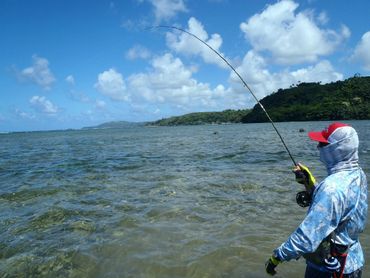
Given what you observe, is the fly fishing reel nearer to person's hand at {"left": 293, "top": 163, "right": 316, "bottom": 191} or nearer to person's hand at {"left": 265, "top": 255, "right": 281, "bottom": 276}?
person's hand at {"left": 293, "top": 163, "right": 316, "bottom": 191}

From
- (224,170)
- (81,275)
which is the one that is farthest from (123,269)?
(224,170)

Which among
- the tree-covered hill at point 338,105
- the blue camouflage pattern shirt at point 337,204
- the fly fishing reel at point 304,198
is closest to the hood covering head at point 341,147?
the blue camouflage pattern shirt at point 337,204

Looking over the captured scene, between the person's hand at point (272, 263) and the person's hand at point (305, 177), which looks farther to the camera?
the person's hand at point (305, 177)

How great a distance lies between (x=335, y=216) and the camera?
3785 mm

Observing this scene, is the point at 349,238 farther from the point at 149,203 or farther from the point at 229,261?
the point at 149,203

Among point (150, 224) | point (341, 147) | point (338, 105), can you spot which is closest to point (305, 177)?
point (341, 147)

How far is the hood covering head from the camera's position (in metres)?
3.89

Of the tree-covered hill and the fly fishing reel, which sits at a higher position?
the tree-covered hill

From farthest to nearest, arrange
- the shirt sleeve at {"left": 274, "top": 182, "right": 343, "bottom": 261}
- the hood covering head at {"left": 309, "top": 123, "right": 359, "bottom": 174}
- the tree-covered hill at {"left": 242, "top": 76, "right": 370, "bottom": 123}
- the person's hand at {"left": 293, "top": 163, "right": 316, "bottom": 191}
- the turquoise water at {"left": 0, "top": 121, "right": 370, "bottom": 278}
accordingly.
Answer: the tree-covered hill at {"left": 242, "top": 76, "right": 370, "bottom": 123}
the turquoise water at {"left": 0, "top": 121, "right": 370, "bottom": 278}
the person's hand at {"left": 293, "top": 163, "right": 316, "bottom": 191}
the hood covering head at {"left": 309, "top": 123, "right": 359, "bottom": 174}
the shirt sleeve at {"left": 274, "top": 182, "right": 343, "bottom": 261}

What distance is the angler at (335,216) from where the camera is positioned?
12.4 ft

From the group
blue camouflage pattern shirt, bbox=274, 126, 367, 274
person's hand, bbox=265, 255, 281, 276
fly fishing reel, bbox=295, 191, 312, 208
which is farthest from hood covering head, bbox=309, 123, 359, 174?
person's hand, bbox=265, 255, 281, 276

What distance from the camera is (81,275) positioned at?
7.20 meters

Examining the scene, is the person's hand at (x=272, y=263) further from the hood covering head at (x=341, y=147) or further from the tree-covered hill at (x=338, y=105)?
the tree-covered hill at (x=338, y=105)

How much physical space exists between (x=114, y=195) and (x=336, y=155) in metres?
11.0
